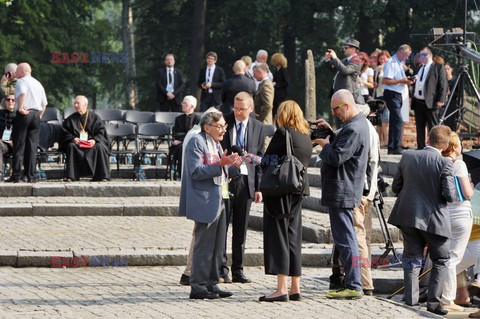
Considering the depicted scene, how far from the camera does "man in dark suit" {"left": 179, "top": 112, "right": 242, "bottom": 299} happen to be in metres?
11.9

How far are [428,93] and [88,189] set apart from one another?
5.63 meters

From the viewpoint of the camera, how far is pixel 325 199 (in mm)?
11930

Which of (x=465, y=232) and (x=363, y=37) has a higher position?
(x=363, y=37)

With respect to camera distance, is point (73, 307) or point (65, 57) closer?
point (73, 307)

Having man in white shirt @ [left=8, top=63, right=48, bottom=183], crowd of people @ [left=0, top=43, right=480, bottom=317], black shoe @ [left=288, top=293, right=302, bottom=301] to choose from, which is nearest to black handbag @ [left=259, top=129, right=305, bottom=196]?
crowd of people @ [left=0, top=43, right=480, bottom=317]

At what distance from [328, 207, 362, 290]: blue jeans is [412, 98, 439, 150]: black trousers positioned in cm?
859

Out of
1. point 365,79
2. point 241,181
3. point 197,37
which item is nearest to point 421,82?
point 365,79

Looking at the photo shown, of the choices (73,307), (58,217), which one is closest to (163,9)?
(58,217)

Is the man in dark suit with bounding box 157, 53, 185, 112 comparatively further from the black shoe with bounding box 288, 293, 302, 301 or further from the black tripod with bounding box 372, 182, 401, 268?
the black shoe with bounding box 288, 293, 302, 301

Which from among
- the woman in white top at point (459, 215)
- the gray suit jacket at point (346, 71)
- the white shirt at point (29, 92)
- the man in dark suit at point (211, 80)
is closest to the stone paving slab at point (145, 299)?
the woman in white top at point (459, 215)

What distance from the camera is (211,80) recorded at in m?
24.6

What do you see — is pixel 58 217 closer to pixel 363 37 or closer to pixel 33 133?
pixel 33 133

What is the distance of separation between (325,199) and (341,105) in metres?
0.89

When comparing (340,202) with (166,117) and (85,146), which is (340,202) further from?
(166,117)
